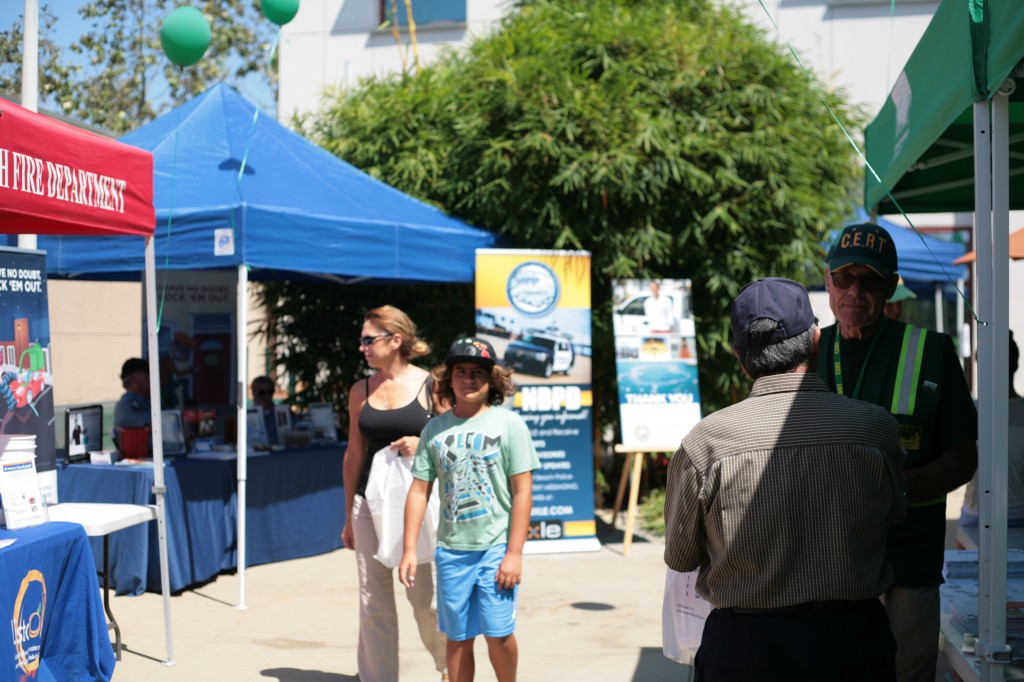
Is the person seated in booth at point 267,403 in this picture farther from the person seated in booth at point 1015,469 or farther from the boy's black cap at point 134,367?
the person seated in booth at point 1015,469

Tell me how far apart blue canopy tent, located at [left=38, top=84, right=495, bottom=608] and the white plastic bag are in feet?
6.86

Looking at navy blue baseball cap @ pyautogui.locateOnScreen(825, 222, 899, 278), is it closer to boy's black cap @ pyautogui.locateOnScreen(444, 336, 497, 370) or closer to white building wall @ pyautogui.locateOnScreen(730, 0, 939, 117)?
boy's black cap @ pyautogui.locateOnScreen(444, 336, 497, 370)

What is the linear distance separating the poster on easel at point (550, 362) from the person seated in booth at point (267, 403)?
5.22ft

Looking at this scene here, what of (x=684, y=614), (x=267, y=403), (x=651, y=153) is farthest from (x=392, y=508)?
(x=651, y=153)

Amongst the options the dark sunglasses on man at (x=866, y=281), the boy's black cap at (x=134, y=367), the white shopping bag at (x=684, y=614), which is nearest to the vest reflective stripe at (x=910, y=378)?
the dark sunglasses on man at (x=866, y=281)

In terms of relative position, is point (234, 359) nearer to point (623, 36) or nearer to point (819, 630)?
point (623, 36)

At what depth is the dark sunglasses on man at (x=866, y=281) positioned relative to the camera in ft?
9.75

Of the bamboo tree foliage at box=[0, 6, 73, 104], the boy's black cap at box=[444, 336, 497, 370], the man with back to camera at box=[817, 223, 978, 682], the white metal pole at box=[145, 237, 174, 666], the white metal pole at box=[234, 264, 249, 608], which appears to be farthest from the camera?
the white metal pole at box=[234, 264, 249, 608]

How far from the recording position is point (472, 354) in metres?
3.89

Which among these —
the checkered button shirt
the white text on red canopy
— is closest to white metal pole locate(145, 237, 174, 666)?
the white text on red canopy

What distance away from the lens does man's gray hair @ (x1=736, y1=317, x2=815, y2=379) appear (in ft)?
7.37

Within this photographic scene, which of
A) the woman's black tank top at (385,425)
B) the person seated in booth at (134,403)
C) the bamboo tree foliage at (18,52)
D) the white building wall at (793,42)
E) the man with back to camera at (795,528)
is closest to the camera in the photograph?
the man with back to camera at (795,528)

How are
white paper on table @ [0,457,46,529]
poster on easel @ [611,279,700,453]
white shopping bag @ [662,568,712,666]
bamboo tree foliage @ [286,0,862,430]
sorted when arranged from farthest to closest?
bamboo tree foliage @ [286,0,862,430] → poster on easel @ [611,279,700,453] → white paper on table @ [0,457,46,529] → white shopping bag @ [662,568,712,666]

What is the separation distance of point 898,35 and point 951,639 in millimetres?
14449
